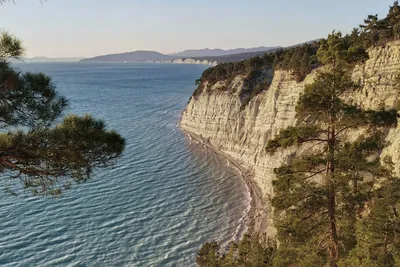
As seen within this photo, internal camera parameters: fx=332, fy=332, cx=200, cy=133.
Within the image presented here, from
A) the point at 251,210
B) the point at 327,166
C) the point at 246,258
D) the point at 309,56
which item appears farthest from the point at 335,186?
the point at 309,56

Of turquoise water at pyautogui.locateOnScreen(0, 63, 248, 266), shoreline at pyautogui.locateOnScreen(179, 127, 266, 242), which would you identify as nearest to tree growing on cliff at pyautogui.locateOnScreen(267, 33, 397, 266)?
turquoise water at pyautogui.locateOnScreen(0, 63, 248, 266)

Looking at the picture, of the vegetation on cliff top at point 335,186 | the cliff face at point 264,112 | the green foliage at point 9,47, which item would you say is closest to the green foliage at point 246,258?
the cliff face at point 264,112

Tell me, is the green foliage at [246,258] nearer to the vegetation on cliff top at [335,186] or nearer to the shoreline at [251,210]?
the vegetation on cliff top at [335,186]

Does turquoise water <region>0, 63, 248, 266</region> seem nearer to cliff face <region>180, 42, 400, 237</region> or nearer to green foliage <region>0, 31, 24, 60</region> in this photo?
cliff face <region>180, 42, 400, 237</region>

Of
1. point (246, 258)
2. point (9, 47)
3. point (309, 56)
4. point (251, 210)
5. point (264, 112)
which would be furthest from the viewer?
point (264, 112)

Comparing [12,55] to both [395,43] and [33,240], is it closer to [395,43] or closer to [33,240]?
[33,240]

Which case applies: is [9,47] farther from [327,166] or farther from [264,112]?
[264,112]
